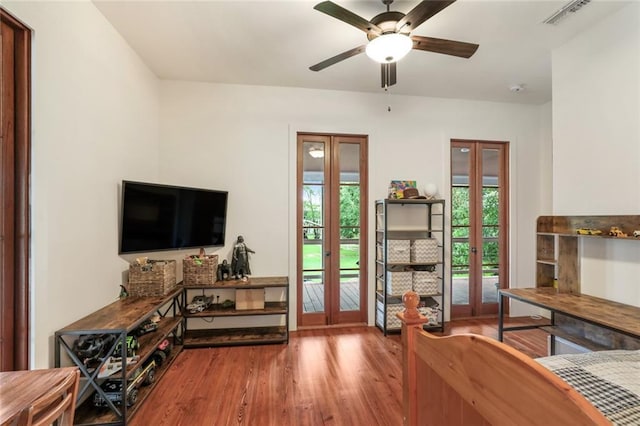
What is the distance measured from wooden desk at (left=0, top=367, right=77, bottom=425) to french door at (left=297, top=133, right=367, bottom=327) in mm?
2419

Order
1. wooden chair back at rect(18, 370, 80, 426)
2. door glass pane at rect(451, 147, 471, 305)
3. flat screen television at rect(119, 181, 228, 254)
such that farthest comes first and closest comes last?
door glass pane at rect(451, 147, 471, 305), flat screen television at rect(119, 181, 228, 254), wooden chair back at rect(18, 370, 80, 426)

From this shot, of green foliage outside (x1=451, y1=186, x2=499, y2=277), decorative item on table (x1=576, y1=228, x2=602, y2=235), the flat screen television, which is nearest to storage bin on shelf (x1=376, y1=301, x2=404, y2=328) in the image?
green foliage outside (x1=451, y1=186, x2=499, y2=277)

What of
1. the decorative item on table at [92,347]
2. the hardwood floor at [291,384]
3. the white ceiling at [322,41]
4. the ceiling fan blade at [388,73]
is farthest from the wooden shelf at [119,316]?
the ceiling fan blade at [388,73]

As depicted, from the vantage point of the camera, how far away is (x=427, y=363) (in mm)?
1114

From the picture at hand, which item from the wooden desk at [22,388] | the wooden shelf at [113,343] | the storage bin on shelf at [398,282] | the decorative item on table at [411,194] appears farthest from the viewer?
the decorative item on table at [411,194]

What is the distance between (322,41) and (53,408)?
2843 mm

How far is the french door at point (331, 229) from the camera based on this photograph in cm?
347

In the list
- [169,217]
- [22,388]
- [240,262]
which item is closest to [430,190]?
[240,262]

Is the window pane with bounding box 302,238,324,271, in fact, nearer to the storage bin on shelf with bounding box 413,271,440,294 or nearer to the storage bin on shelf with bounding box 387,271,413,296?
the storage bin on shelf with bounding box 387,271,413,296

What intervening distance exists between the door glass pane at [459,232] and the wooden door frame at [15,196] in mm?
4070

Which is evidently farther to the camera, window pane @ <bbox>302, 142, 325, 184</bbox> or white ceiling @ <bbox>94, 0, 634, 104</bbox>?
window pane @ <bbox>302, 142, 325, 184</bbox>

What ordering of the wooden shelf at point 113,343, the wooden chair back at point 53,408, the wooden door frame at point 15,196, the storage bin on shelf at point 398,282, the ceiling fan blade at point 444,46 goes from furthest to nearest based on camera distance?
the storage bin on shelf at point 398,282
the ceiling fan blade at point 444,46
the wooden shelf at point 113,343
the wooden door frame at point 15,196
the wooden chair back at point 53,408

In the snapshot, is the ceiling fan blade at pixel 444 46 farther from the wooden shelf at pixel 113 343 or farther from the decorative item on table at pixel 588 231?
the wooden shelf at pixel 113 343

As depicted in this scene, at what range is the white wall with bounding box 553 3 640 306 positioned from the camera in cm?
204
